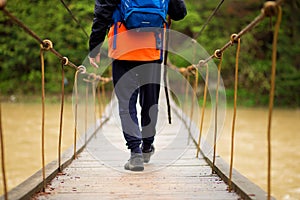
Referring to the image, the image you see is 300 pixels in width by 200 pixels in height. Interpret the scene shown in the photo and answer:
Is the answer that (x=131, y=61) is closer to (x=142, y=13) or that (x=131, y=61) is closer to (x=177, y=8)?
(x=142, y=13)

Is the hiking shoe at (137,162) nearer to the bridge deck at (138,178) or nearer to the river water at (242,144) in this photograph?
the bridge deck at (138,178)

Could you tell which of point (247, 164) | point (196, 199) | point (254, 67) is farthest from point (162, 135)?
point (254, 67)

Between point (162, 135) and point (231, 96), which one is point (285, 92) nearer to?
point (231, 96)

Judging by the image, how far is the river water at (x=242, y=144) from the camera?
589 cm

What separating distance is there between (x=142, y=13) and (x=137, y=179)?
0.64 metres

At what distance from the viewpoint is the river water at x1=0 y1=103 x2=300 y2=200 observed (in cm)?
589

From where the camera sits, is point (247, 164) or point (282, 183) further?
point (247, 164)

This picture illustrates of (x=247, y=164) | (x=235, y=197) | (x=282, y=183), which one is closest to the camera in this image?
(x=235, y=197)

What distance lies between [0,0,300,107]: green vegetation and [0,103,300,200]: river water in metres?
1.22

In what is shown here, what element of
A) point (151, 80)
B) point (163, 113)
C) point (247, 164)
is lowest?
point (247, 164)

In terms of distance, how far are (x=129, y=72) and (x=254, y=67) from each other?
1024cm

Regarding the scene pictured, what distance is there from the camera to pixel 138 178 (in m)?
1.78

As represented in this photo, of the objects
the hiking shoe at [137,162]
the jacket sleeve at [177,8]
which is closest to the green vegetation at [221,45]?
the jacket sleeve at [177,8]

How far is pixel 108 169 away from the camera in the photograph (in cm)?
198
